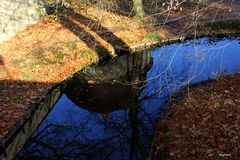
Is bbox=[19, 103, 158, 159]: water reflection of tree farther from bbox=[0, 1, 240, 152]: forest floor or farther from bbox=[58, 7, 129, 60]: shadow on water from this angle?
bbox=[58, 7, 129, 60]: shadow on water

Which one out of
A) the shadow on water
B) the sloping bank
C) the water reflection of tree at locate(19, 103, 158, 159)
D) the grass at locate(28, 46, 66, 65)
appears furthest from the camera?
the shadow on water

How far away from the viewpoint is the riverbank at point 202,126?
356 inches

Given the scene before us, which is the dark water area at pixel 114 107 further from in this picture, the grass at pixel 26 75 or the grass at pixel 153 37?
the grass at pixel 26 75

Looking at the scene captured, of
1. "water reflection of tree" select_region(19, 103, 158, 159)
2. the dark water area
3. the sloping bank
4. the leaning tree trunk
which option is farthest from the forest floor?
"water reflection of tree" select_region(19, 103, 158, 159)

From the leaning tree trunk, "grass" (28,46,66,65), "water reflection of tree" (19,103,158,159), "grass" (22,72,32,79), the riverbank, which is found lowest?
"water reflection of tree" (19,103,158,159)

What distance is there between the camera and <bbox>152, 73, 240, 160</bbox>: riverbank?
29.7 ft

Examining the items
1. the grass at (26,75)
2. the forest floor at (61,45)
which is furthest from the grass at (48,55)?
the grass at (26,75)

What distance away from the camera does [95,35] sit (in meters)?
20.0

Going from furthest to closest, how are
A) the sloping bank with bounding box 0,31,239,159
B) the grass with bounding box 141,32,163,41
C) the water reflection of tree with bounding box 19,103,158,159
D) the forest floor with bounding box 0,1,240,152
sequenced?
the grass with bounding box 141,32,163,41
the forest floor with bounding box 0,1,240,152
the sloping bank with bounding box 0,31,239,159
the water reflection of tree with bounding box 19,103,158,159

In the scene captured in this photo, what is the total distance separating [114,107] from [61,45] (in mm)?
6629

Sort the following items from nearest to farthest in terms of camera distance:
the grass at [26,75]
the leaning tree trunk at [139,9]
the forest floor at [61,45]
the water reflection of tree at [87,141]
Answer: the water reflection of tree at [87,141], the forest floor at [61,45], the grass at [26,75], the leaning tree trunk at [139,9]

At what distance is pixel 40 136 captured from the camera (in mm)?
11820

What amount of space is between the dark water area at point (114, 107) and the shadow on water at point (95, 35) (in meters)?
0.89

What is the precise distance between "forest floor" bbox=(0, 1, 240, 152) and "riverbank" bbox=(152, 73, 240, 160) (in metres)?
2.68
